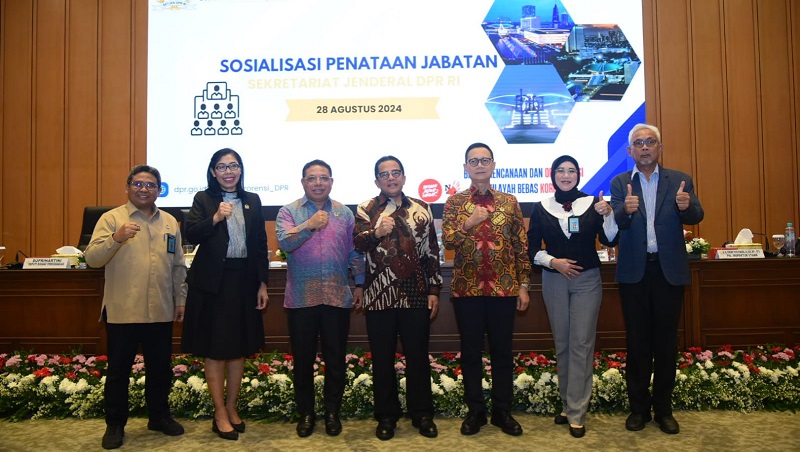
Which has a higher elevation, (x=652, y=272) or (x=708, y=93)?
(x=708, y=93)

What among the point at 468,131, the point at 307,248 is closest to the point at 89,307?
the point at 307,248

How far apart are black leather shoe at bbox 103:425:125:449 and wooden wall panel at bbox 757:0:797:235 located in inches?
226

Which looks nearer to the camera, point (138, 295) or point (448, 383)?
point (138, 295)

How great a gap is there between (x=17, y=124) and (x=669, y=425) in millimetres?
6397

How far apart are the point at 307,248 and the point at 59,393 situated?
5.87 feet

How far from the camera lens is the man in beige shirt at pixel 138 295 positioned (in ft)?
8.41

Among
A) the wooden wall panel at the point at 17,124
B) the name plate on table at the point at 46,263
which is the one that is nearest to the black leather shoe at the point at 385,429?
the name plate on table at the point at 46,263

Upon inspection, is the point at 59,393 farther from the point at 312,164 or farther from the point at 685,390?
the point at 685,390

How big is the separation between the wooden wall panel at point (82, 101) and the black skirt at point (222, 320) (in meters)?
3.70

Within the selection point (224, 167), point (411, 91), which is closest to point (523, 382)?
point (224, 167)

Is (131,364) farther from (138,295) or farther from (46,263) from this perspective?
(46,263)

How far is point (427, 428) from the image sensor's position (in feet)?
8.59

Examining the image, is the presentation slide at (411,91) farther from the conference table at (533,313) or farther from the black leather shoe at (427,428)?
the black leather shoe at (427,428)

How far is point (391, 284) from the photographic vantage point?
257 cm
